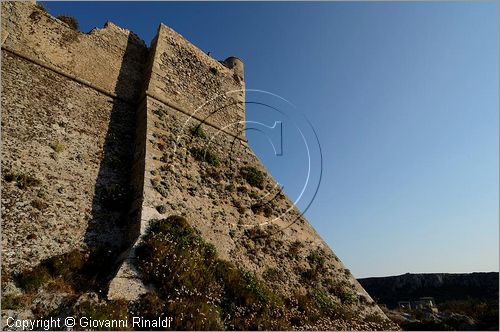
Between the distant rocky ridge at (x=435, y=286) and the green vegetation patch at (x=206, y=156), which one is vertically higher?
the green vegetation patch at (x=206, y=156)

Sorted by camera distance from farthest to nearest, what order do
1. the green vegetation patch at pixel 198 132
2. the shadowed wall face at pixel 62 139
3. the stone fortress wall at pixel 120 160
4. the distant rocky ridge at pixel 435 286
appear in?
the distant rocky ridge at pixel 435 286, the green vegetation patch at pixel 198 132, the stone fortress wall at pixel 120 160, the shadowed wall face at pixel 62 139

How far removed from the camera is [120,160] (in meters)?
11.3

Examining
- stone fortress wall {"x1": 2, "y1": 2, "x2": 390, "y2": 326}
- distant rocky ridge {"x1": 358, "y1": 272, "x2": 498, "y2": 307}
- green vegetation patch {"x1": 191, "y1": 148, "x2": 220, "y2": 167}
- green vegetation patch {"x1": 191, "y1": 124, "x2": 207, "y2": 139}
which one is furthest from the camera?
distant rocky ridge {"x1": 358, "y1": 272, "x2": 498, "y2": 307}

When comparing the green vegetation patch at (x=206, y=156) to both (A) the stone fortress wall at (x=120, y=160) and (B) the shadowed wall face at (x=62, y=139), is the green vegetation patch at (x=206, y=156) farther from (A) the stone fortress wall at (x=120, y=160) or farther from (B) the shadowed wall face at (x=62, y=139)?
(B) the shadowed wall face at (x=62, y=139)

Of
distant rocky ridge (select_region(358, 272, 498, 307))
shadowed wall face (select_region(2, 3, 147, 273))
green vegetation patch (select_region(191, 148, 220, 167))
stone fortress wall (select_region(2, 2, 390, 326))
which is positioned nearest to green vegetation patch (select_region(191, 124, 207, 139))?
stone fortress wall (select_region(2, 2, 390, 326))

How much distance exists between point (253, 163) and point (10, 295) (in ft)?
31.0

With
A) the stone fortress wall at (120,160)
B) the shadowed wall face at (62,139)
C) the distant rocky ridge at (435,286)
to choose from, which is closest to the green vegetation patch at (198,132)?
the stone fortress wall at (120,160)

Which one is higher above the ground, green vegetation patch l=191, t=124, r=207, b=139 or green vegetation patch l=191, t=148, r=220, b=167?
green vegetation patch l=191, t=124, r=207, b=139

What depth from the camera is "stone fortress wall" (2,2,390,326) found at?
8742 millimetres

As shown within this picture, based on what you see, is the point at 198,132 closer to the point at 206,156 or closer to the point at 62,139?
the point at 206,156

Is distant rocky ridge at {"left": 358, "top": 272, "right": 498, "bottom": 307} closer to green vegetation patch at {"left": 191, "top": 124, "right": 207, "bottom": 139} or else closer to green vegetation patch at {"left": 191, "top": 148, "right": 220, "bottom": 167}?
green vegetation patch at {"left": 191, "top": 148, "right": 220, "bottom": 167}

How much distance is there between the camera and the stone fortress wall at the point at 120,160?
344 inches

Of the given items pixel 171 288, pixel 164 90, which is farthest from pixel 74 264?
pixel 164 90

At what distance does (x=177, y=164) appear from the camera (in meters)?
11.6
